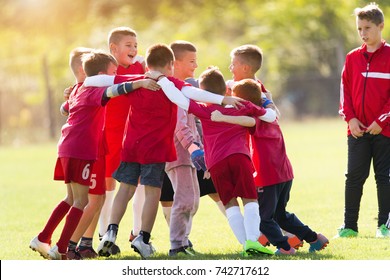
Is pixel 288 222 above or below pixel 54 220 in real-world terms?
below

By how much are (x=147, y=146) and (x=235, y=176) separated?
2.25 ft

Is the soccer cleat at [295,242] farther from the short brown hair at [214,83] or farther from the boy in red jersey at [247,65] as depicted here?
the short brown hair at [214,83]

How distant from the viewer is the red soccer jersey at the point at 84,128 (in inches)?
280

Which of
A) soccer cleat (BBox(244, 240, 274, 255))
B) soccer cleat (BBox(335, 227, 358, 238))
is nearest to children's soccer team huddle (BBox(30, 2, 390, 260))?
soccer cleat (BBox(244, 240, 274, 255))

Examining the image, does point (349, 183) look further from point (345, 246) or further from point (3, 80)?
point (3, 80)

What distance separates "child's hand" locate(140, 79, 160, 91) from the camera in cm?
701

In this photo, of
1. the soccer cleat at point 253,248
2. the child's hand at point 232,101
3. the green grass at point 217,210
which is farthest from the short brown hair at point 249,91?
the green grass at point 217,210

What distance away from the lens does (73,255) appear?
23.8 feet

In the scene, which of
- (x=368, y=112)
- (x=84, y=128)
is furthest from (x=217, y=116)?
(x=368, y=112)

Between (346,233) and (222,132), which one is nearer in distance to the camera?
(222,132)

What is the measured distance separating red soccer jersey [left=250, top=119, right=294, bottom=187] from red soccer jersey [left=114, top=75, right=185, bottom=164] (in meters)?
0.66

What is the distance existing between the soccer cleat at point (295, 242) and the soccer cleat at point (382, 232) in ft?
3.23

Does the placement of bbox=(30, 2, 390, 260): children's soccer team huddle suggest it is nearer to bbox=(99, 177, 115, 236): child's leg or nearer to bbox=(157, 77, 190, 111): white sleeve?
bbox=(157, 77, 190, 111): white sleeve

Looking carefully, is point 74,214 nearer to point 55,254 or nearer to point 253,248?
point 55,254
